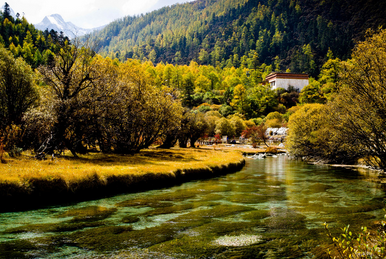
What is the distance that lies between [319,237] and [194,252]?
5447 millimetres

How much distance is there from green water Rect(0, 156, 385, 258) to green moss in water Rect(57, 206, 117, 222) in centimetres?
5

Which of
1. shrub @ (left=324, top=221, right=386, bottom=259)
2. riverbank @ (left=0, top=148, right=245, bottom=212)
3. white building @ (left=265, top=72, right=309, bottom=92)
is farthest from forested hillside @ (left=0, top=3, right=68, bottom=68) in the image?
shrub @ (left=324, top=221, right=386, bottom=259)

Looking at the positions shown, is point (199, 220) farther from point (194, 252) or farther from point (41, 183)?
point (41, 183)

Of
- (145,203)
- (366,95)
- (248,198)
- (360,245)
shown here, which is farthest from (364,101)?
(360,245)

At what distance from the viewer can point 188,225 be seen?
42.3 feet

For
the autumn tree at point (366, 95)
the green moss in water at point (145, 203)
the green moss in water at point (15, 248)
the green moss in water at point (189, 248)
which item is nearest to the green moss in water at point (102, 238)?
the green moss in water at point (15, 248)

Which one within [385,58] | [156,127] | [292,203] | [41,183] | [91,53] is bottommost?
[292,203]

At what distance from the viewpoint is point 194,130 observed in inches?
2485

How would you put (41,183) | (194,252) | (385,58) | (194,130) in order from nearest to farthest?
(194,252)
(41,183)
(385,58)
(194,130)

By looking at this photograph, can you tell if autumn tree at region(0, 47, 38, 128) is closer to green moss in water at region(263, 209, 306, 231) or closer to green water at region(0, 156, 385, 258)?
green water at region(0, 156, 385, 258)

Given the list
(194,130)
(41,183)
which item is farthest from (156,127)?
(41,183)

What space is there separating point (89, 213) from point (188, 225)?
580 cm

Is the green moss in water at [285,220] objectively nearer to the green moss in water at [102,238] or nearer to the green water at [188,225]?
the green water at [188,225]

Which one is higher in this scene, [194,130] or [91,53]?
[91,53]
